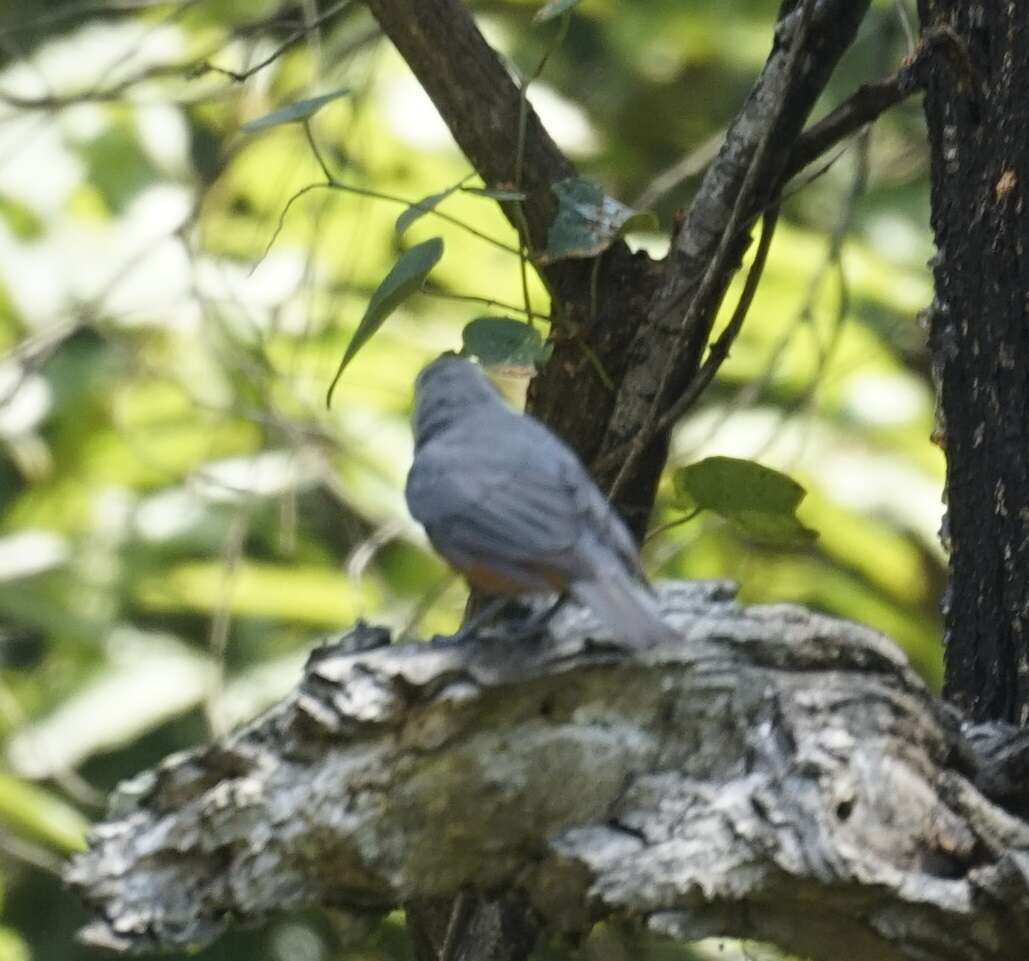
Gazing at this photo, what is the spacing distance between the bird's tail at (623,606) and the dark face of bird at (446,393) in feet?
1.60

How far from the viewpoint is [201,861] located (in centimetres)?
156

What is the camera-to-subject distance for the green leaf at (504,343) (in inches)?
77.0

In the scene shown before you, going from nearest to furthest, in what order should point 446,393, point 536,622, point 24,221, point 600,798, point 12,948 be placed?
point 600,798, point 536,622, point 446,393, point 12,948, point 24,221

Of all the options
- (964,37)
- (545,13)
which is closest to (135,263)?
(545,13)

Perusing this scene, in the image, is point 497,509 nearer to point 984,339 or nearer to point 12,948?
point 984,339

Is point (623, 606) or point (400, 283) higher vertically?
point (400, 283)

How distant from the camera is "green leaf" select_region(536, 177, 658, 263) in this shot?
6.54ft

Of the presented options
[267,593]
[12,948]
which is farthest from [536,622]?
[12,948]

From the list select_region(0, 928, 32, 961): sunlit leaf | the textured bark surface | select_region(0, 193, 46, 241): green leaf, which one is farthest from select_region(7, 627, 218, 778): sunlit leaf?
the textured bark surface

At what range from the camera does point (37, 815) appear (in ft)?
10.8

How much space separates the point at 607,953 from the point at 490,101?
6.53 ft

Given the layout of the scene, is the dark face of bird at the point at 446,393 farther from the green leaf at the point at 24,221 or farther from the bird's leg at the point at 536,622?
the green leaf at the point at 24,221

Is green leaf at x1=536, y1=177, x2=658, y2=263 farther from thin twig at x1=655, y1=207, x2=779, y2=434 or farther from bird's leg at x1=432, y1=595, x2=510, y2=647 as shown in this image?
bird's leg at x1=432, y1=595, x2=510, y2=647

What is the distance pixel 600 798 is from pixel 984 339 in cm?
66
